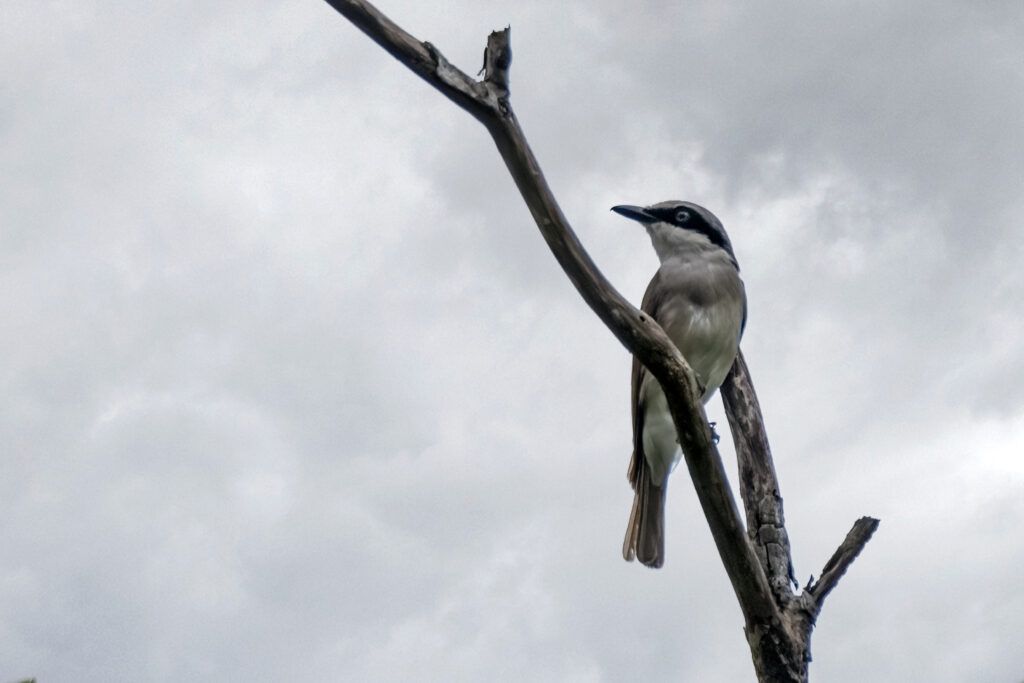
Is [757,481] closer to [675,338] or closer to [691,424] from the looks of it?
[675,338]

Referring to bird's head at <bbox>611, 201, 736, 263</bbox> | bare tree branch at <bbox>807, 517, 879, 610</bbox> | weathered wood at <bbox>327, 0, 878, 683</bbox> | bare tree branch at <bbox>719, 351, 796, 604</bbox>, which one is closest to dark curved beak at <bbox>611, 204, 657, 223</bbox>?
bird's head at <bbox>611, 201, 736, 263</bbox>

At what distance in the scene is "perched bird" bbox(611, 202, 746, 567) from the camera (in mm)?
8883

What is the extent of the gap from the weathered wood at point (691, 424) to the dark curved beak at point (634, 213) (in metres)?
2.17

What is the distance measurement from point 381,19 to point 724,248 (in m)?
4.74

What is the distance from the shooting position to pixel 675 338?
8859 millimetres

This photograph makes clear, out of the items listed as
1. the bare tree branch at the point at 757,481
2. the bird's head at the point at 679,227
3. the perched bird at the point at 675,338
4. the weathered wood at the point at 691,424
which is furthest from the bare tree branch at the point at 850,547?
the bird's head at the point at 679,227

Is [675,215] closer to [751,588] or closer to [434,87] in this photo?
[751,588]

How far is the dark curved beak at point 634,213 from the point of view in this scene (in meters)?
9.52

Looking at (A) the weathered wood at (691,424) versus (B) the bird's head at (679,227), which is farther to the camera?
(B) the bird's head at (679,227)

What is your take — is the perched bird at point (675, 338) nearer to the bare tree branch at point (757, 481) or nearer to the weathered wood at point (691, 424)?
the bare tree branch at point (757, 481)

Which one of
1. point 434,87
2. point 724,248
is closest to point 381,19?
point 434,87

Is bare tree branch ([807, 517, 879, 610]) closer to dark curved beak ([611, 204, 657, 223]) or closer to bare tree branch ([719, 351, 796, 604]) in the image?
bare tree branch ([719, 351, 796, 604])

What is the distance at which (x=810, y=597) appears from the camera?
7758 mm

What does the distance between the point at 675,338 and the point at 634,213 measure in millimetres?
1333
